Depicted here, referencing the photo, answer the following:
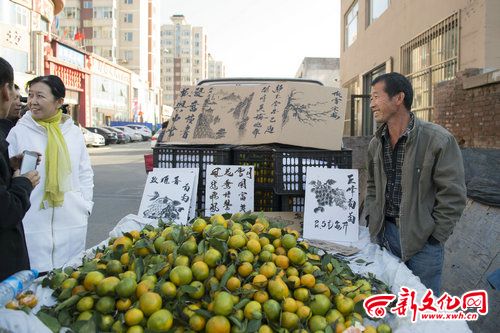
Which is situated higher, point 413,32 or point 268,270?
point 413,32

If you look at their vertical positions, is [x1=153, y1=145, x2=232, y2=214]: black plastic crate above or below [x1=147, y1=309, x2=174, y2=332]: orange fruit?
above

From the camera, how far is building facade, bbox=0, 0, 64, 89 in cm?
2883

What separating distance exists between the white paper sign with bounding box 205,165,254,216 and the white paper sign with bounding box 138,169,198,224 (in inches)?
6.4

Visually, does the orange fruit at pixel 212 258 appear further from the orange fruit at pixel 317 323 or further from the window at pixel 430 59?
the window at pixel 430 59

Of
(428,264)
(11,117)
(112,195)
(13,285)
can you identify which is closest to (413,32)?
(112,195)

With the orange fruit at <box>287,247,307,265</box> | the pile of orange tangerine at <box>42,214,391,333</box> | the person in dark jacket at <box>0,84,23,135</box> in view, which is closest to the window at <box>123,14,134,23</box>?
the person in dark jacket at <box>0,84,23,135</box>

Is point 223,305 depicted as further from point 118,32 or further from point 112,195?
point 118,32

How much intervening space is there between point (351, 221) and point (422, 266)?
2.06ft

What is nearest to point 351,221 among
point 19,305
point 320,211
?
point 320,211

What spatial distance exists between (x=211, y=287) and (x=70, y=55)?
135ft

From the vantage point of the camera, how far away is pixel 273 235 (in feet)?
9.51

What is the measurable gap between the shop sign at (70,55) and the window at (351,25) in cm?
2431

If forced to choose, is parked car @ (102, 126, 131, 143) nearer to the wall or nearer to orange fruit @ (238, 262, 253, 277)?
the wall

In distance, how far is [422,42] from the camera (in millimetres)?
11211
